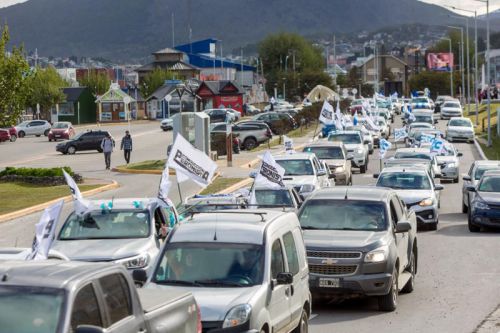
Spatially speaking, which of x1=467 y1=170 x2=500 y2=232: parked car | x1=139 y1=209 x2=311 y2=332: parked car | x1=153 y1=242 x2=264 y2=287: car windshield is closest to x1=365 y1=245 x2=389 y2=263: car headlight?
x1=139 y1=209 x2=311 y2=332: parked car

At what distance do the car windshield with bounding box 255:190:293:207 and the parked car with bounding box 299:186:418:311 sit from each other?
19.3 feet

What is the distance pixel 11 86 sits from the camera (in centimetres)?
3966

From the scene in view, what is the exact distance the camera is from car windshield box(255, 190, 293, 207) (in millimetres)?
24172

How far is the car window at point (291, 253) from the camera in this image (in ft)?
42.6

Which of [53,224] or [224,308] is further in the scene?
[53,224]

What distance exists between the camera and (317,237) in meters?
16.6

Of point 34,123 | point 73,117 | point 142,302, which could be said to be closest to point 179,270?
point 142,302

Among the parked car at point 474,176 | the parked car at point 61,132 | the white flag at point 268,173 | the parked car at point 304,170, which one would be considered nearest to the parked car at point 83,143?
the parked car at point 61,132

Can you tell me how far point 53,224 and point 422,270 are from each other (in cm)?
971

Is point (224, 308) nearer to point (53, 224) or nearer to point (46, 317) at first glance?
point (53, 224)

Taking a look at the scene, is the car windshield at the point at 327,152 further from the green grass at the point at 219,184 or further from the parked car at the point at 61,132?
the parked car at the point at 61,132

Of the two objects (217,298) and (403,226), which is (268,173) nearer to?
(403,226)

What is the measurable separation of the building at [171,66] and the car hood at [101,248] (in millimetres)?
118561

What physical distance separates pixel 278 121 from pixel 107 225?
56.9m
